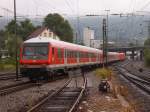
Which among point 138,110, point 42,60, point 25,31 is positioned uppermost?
point 25,31

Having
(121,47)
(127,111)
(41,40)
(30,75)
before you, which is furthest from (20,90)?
(121,47)

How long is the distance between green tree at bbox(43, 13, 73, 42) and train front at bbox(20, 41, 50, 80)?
86.9 m

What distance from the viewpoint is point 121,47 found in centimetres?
14925

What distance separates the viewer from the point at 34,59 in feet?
96.1

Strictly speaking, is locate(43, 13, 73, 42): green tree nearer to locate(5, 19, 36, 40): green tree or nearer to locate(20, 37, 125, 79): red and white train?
locate(5, 19, 36, 40): green tree

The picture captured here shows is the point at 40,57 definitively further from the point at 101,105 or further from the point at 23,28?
the point at 23,28

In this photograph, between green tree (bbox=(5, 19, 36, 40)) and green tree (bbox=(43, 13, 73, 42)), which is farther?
green tree (bbox=(5, 19, 36, 40))

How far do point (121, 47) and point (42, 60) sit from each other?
122 metres

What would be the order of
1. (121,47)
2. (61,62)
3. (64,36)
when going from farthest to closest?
1. (121,47)
2. (64,36)
3. (61,62)

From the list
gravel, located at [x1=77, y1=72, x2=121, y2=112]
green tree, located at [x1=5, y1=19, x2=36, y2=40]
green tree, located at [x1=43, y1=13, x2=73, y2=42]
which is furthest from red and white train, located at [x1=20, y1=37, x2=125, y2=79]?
green tree, located at [x1=5, y1=19, x2=36, y2=40]

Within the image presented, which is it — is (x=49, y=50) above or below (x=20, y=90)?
above

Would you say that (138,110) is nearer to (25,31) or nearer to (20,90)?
(20,90)

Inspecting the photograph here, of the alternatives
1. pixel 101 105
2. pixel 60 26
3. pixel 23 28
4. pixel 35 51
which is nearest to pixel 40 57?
pixel 35 51

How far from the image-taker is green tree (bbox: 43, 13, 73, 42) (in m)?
118
